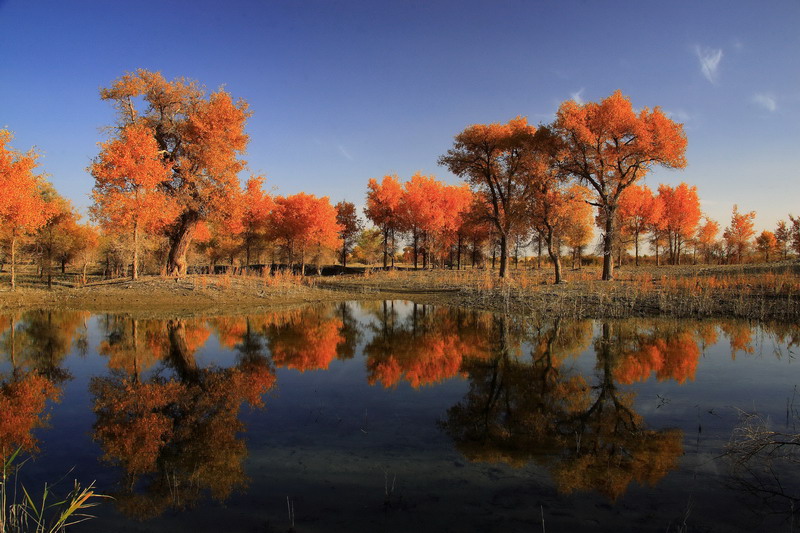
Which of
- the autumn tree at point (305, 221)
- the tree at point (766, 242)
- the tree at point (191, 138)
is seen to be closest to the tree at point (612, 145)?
the tree at point (191, 138)

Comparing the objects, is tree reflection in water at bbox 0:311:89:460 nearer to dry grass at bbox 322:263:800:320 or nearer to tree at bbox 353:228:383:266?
dry grass at bbox 322:263:800:320

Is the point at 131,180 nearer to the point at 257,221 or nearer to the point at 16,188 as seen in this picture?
the point at 16,188

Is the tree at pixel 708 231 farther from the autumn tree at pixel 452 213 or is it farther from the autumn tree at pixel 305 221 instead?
the autumn tree at pixel 305 221

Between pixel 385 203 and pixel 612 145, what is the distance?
29.5 metres

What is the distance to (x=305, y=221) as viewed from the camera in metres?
51.0

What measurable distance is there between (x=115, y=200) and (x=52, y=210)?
6.10m

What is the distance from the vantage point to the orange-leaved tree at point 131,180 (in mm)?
25547

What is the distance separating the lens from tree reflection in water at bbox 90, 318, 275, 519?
5062 millimetres

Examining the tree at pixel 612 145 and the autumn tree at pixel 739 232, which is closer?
the tree at pixel 612 145

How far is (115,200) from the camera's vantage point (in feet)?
85.2

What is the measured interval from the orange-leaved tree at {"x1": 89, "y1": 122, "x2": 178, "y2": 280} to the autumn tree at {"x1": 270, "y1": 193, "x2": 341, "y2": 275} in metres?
23.7

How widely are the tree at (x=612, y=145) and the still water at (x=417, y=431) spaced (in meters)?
15.6

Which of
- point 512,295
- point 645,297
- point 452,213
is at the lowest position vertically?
point 512,295

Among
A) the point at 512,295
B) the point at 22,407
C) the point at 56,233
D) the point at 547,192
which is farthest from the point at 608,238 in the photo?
the point at 56,233
